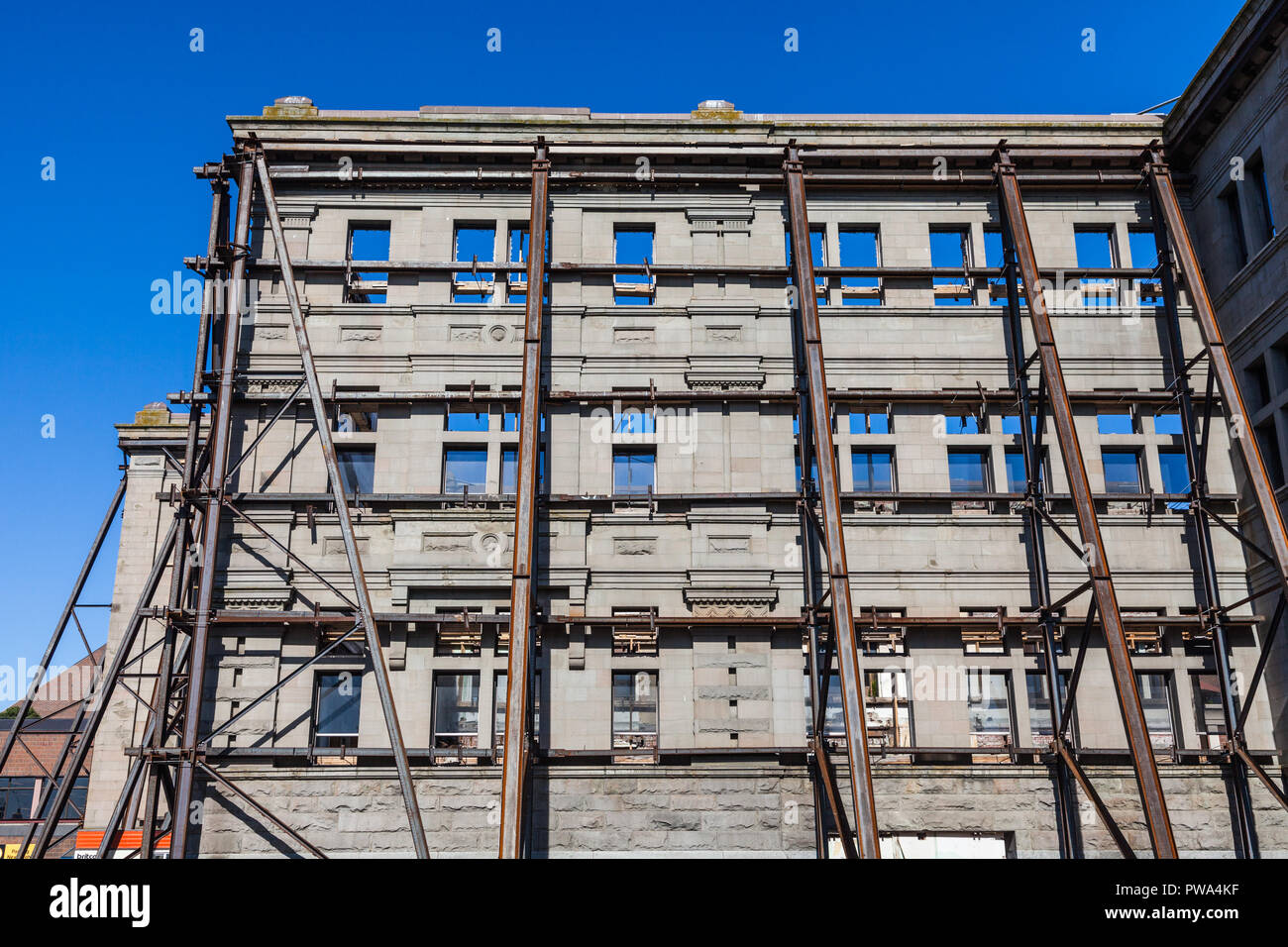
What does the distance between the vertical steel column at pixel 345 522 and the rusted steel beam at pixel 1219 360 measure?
16104 millimetres

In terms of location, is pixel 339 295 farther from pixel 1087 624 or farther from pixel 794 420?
pixel 1087 624

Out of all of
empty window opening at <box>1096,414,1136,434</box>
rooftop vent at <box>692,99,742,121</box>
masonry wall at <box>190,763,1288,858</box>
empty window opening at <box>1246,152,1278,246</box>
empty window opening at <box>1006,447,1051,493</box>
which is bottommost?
masonry wall at <box>190,763,1288,858</box>

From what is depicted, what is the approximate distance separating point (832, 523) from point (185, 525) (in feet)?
42.0

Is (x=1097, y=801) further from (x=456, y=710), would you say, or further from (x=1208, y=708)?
(x=456, y=710)

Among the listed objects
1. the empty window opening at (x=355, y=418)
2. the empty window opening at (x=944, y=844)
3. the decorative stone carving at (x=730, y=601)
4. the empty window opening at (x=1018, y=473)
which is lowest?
the empty window opening at (x=944, y=844)

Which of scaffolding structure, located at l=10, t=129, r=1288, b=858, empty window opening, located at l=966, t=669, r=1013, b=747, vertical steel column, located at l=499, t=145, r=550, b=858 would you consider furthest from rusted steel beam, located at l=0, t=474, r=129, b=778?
empty window opening, located at l=966, t=669, r=1013, b=747

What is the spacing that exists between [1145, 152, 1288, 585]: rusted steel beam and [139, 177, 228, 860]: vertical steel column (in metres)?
20.2

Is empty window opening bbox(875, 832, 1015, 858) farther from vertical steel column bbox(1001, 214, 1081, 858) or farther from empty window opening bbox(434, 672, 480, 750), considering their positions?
empty window opening bbox(434, 672, 480, 750)

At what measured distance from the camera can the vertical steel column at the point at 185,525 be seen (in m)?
21.5

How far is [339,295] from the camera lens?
2556 centimetres

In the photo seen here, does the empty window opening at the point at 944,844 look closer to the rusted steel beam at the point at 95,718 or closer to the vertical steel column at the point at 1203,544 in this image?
the vertical steel column at the point at 1203,544

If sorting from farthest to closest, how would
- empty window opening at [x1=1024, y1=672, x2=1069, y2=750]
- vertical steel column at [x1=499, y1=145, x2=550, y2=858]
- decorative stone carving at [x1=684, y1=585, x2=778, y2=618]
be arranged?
decorative stone carving at [x1=684, y1=585, x2=778, y2=618]
empty window opening at [x1=1024, y1=672, x2=1069, y2=750]
vertical steel column at [x1=499, y1=145, x2=550, y2=858]

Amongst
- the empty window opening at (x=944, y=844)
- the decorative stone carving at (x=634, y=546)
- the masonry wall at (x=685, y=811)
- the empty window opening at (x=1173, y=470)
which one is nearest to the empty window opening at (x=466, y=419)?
the decorative stone carving at (x=634, y=546)

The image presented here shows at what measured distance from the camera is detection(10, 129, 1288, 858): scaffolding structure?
20.9m
